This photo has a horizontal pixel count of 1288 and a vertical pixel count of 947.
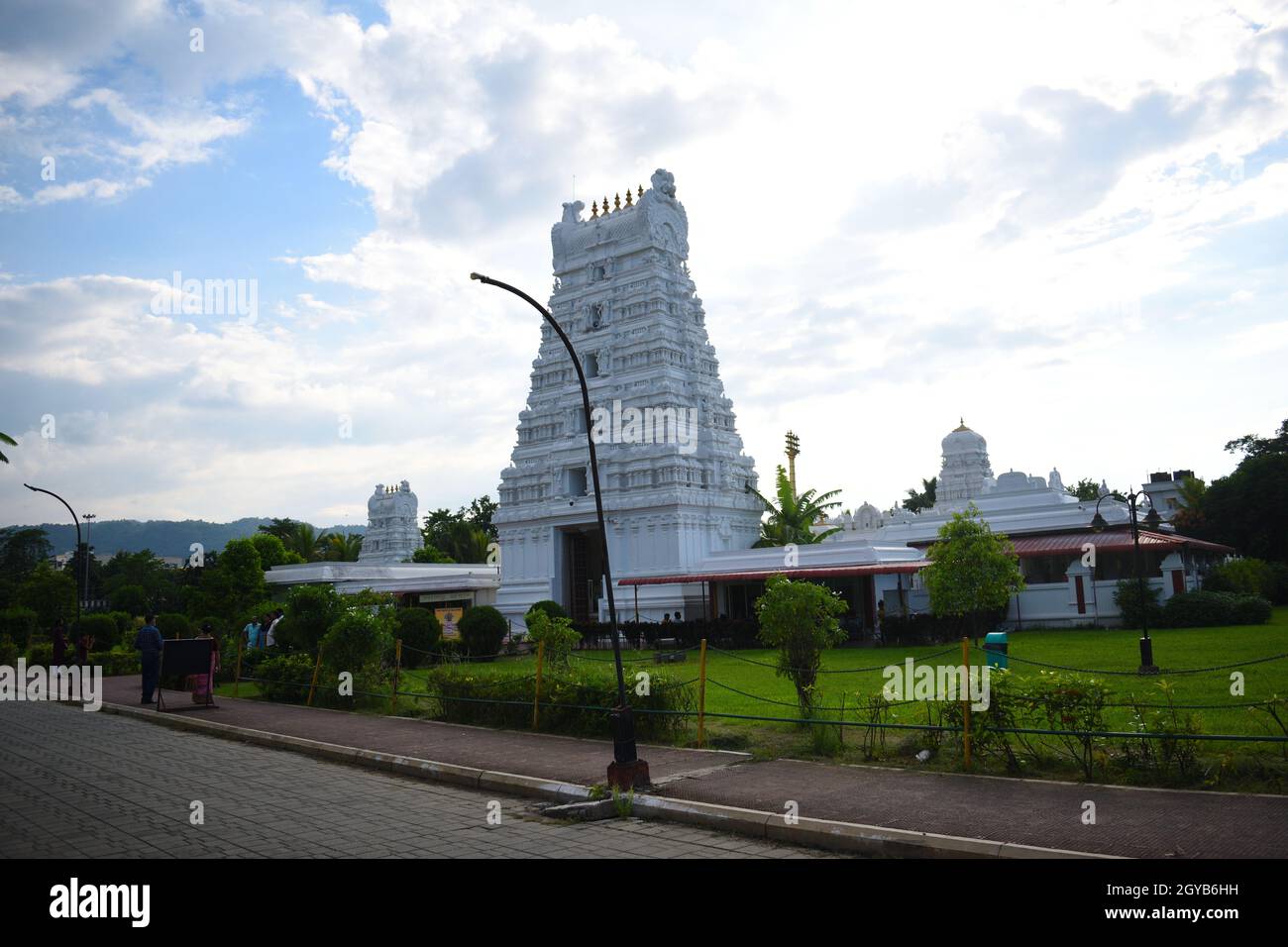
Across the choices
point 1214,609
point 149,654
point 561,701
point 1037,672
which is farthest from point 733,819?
point 1214,609

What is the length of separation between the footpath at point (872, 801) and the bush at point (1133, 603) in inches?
872

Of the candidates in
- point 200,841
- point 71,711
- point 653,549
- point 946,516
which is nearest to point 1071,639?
point 946,516

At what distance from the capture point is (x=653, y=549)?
36844 mm

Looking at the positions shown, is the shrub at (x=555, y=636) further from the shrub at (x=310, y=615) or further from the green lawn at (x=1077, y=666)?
the shrub at (x=310, y=615)

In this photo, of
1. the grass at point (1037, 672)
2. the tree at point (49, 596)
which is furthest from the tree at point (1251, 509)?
the tree at point (49, 596)

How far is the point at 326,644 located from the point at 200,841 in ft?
36.9

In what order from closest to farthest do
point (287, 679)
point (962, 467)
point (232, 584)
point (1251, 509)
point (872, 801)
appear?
point (872, 801)
point (287, 679)
point (232, 584)
point (1251, 509)
point (962, 467)

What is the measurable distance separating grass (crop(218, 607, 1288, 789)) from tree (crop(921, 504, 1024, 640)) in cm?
146

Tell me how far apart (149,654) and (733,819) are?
16.2 meters

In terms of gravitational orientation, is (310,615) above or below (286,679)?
above

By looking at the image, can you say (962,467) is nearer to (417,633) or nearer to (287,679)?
(417,633)

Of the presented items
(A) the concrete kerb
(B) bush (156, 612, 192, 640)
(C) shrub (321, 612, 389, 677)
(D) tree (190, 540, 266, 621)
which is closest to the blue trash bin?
(A) the concrete kerb

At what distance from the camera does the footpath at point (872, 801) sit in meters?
7.35

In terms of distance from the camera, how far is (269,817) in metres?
9.20
